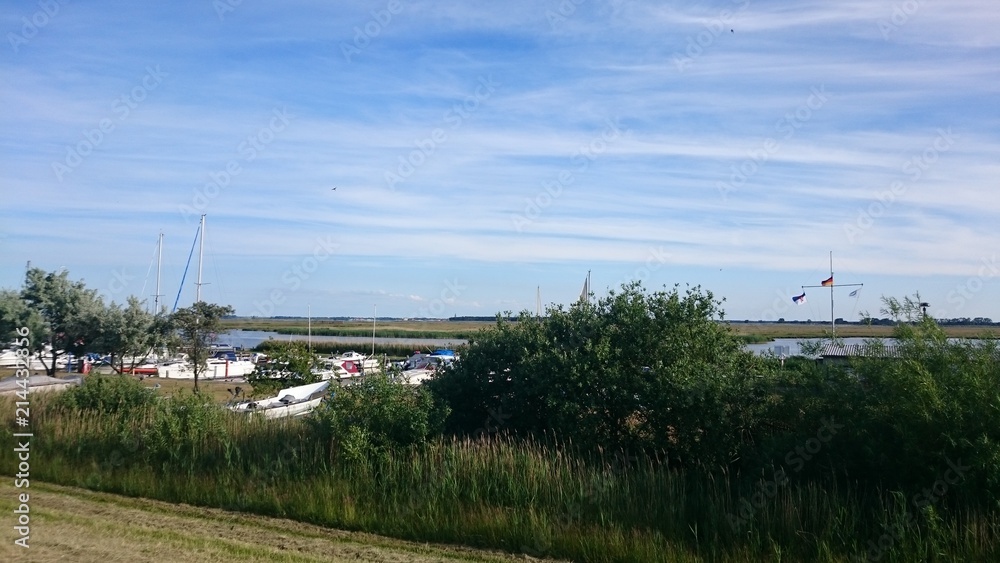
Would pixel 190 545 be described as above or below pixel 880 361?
below

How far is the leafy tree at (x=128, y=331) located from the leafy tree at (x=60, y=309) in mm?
316

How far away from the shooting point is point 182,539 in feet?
31.8

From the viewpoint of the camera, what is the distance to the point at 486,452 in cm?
1167

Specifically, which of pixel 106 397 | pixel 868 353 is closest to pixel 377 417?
pixel 106 397

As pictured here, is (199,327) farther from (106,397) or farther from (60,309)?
(106,397)

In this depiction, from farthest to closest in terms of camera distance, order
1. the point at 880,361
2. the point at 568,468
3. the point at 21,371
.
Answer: the point at 21,371, the point at 568,468, the point at 880,361

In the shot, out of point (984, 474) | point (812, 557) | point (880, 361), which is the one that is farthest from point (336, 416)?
point (984, 474)

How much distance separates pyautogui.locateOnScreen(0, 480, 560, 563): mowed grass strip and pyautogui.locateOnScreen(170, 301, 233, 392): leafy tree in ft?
55.5

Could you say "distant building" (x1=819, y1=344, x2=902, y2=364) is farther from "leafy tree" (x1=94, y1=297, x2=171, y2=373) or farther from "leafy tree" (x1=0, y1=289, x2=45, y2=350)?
"leafy tree" (x1=94, y1=297, x2=171, y2=373)

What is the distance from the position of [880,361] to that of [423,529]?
251 inches

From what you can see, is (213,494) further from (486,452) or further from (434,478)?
(486,452)

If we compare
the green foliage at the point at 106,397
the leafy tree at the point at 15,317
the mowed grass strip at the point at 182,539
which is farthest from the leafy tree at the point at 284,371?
the mowed grass strip at the point at 182,539

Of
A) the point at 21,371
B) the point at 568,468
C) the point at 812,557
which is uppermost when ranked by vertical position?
the point at 21,371

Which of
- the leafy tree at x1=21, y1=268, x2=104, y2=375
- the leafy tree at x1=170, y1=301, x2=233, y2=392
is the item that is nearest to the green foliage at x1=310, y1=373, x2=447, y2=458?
the leafy tree at x1=21, y1=268, x2=104, y2=375
